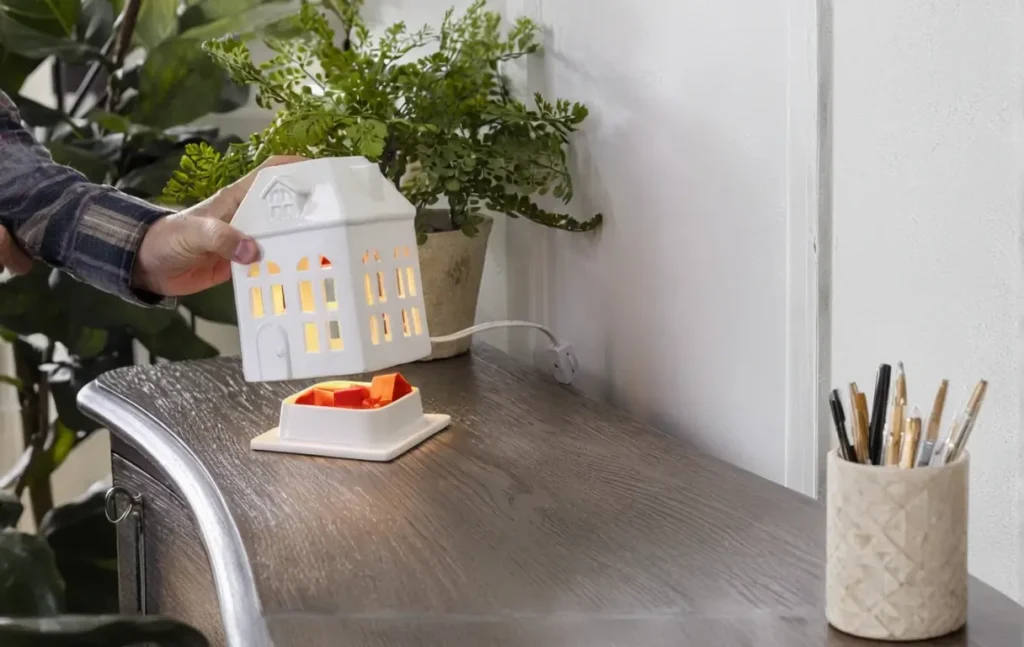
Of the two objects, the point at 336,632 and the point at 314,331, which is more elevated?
the point at 314,331

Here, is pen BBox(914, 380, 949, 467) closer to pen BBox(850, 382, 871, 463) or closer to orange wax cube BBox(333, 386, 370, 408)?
pen BBox(850, 382, 871, 463)

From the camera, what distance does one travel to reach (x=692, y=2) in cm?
114

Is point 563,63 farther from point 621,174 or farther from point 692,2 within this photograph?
point 692,2

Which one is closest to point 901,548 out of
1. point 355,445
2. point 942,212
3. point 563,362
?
point 942,212

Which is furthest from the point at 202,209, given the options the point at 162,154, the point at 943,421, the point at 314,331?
the point at 162,154

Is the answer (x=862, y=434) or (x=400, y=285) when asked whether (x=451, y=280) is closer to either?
(x=400, y=285)

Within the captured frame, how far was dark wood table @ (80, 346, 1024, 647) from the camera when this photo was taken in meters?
0.68

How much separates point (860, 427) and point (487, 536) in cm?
30

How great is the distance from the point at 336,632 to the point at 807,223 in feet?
1.73

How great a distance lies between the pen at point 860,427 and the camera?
0.64m

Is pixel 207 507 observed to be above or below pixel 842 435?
below

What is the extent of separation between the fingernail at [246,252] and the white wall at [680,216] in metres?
0.46

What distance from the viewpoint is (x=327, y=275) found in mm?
909

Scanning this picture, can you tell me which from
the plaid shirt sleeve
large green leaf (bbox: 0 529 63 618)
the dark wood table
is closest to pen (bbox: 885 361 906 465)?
the dark wood table
